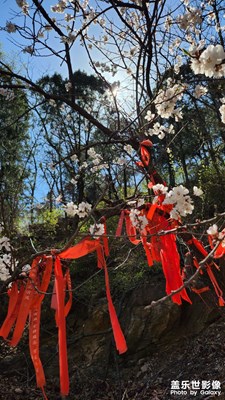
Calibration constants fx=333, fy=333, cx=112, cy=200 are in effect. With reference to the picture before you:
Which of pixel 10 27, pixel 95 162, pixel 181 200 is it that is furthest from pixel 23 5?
pixel 181 200

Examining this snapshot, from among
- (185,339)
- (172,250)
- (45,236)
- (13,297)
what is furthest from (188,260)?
(45,236)

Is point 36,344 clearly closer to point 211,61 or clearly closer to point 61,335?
point 61,335

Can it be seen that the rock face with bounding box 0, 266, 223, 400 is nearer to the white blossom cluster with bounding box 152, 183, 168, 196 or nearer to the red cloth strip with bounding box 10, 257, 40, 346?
the white blossom cluster with bounding box 152, 183, 168, 196

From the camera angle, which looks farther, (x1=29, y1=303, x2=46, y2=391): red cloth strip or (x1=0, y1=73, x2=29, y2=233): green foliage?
(x1=0, y1=73, x2=29, y2=233): green foliage

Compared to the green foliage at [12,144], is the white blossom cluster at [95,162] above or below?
below

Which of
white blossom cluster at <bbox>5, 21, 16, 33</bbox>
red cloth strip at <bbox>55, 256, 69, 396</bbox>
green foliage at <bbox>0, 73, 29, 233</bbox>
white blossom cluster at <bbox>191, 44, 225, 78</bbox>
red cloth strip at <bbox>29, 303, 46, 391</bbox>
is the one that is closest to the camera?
white blossom cluster at <bbox>191, 44, 225, 78</bbox>

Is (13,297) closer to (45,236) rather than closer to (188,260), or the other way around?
(188,260)

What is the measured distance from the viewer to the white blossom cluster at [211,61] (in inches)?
49.5

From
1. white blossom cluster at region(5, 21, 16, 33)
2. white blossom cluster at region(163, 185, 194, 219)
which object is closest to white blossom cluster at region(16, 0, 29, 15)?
white blossom cluster at region(5, 21, 16, 33)

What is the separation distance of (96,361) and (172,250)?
2.47 meters

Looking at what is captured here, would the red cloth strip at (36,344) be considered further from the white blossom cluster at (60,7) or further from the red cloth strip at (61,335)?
the white blossom cluster at (60,7)

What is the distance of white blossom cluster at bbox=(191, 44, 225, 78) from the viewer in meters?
1.26

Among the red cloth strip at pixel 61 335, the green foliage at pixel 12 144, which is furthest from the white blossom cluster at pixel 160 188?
the green foliage at pixel 12 144

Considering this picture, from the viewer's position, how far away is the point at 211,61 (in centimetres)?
127
